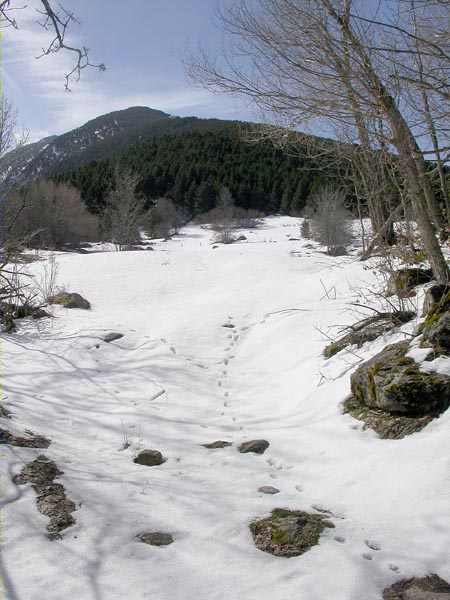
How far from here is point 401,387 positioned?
13.4ft

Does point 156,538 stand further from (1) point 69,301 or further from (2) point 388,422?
(1) point 69,301

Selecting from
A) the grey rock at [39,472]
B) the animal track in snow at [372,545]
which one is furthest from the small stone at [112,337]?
the animal track in snow at [372,545]

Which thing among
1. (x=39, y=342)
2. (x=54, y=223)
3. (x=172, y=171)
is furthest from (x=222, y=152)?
(x=39, y=342)

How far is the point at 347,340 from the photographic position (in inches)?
247

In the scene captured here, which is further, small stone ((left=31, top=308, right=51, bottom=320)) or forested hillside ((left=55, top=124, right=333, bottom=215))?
forested hillside ((left=55, top=124, right=333, bottom=215))

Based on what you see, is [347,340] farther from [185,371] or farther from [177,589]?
[177,589]

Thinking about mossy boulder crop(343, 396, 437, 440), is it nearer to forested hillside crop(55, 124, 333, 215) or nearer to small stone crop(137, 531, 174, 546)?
small stone crop(137, 531, 174, 546)

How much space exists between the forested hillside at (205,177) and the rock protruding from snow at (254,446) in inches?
2277

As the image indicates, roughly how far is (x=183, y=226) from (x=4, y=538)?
59.4 meters

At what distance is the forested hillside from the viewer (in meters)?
64.6

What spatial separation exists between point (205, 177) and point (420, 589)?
238ft

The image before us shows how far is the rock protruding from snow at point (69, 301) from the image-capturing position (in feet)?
37.7

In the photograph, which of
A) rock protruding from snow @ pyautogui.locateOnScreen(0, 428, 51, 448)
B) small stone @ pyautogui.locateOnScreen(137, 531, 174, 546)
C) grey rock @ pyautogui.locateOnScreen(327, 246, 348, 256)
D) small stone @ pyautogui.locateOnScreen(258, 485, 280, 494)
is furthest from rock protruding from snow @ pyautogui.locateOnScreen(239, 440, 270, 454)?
grey rock @ pyautogui.locateOnScreen(327, 246, 348, 256)

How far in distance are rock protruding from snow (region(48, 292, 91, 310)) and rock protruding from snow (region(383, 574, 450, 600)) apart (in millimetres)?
10419
